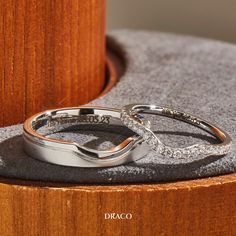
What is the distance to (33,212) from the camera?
1.47 ft

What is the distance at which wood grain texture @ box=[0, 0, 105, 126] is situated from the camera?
507mm

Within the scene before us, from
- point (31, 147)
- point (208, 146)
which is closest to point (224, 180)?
point (208, 146)

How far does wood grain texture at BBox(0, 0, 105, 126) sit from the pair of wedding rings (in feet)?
0.10

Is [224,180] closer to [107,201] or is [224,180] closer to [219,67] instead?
[107,201]

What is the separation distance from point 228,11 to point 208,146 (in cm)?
57

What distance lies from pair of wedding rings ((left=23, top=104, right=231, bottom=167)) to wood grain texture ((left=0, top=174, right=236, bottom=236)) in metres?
0.02

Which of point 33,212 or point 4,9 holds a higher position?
point 4,9

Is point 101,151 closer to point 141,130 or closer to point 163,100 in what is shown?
point 141,130

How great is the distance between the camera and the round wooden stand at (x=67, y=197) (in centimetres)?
45

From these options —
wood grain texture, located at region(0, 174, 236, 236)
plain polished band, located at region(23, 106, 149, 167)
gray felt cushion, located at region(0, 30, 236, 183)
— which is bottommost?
wood grain texture, located at region(0, 174, 236, 236)

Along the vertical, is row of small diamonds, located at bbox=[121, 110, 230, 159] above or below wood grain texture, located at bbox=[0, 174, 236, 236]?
above

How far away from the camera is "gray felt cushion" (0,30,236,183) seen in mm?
458

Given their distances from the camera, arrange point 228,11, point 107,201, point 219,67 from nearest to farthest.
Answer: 1. point 107,201
2. point 219,67
3. point 228,11

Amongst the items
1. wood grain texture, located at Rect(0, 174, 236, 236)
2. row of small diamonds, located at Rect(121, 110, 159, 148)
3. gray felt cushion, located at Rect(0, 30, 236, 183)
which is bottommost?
wood grain texture, located at Rect(0, 174, 236, 236)
